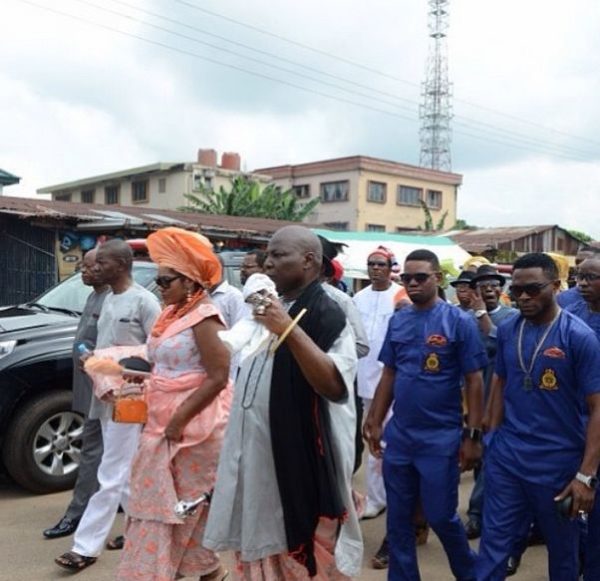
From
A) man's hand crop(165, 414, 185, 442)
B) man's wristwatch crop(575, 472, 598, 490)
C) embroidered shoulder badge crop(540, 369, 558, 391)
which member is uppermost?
embroidered shoulder badge crop(540, 369, 558, 391)

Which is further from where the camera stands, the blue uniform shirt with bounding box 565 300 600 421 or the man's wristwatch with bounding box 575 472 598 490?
the blue uniform shirt with bounding box 565 300 600 421

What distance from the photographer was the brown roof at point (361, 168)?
130ft

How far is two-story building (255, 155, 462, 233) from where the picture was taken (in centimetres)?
3978

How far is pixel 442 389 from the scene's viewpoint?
3.59 metres

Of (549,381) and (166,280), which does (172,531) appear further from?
(549,381)

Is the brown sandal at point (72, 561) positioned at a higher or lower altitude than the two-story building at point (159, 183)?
lower

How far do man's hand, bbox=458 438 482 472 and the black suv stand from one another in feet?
11.3

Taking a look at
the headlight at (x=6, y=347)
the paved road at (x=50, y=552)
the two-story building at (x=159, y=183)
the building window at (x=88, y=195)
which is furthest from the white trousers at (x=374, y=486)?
the building window at (x=88, y=195)

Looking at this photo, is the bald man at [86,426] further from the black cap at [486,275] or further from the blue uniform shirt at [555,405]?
the blue uniform shirt at [555,405]

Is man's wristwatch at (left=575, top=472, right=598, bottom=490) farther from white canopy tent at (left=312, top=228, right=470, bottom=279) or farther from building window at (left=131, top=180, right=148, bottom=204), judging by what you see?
building window at (left=131, top=180, right=148, bottom=204)

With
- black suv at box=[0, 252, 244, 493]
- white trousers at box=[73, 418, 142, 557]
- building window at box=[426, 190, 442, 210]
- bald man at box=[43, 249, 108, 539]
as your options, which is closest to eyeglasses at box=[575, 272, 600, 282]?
white trousers at box=[73, 418, 142, 557]

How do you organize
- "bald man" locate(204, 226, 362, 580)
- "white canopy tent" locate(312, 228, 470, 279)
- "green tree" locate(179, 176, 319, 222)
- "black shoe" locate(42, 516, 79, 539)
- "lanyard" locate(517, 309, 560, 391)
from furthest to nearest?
"green tree" locate(179, 176, 319, 222)
"white canopy tent" locate(312, 228, 470, 279)
"black shoe" locate(42, 516, 79, 539)
"lanyard" locate(517, 309, 560, 391)
"bald man" locate(204, 226, 362, 580)

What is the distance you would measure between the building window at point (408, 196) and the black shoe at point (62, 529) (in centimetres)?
3813

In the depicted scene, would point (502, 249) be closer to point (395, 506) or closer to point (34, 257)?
point (34, 257)
